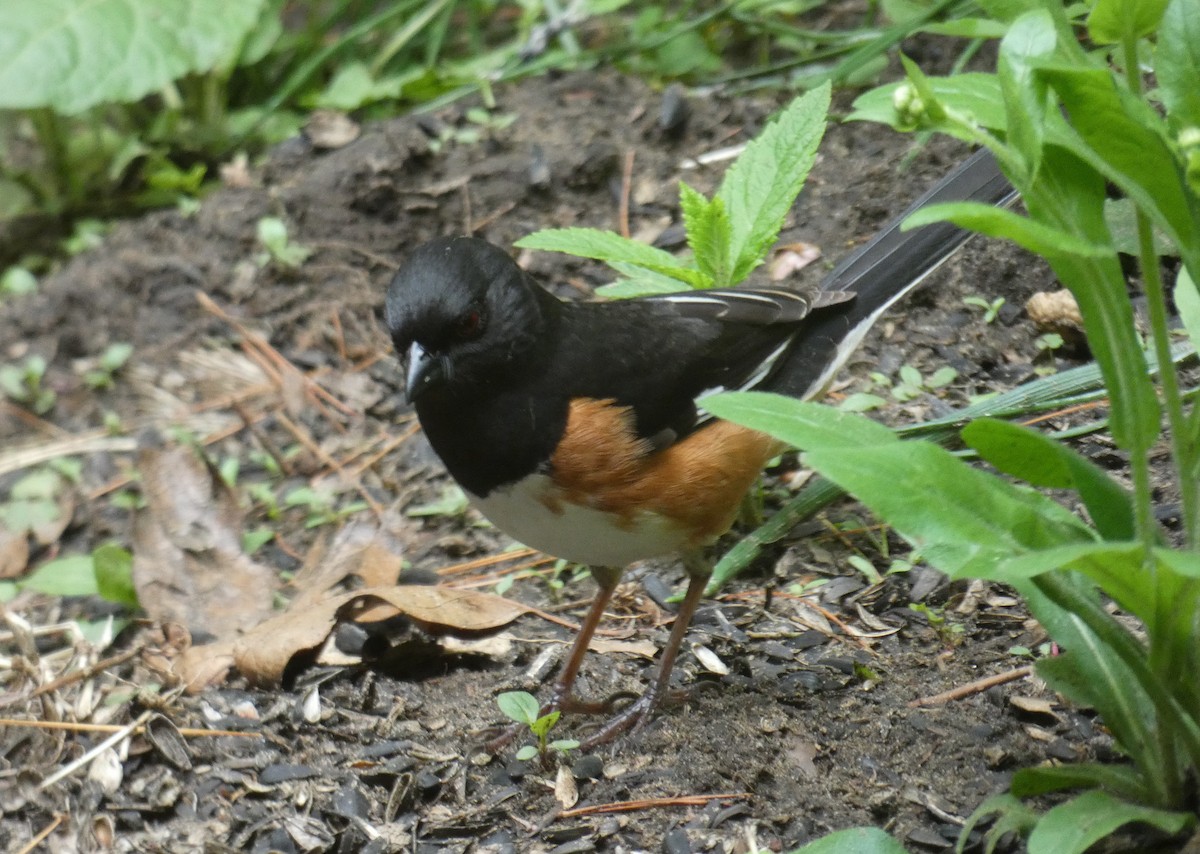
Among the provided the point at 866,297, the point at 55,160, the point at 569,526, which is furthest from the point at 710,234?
the point at 55,160

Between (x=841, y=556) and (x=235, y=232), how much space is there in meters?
2.86

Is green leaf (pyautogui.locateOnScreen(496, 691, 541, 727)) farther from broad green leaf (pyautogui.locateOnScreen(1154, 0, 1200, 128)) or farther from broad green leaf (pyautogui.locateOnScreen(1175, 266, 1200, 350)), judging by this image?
broad green leaf (pyautogui.locateOnScreen(1154, 0, 1200, 128))

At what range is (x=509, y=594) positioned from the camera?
350cm

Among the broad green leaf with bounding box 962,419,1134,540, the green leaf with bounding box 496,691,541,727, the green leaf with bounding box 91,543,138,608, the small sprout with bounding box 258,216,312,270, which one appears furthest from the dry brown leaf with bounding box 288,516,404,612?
the broad green leaf with bounding box 962,419,1134,540

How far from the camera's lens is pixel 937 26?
191cm

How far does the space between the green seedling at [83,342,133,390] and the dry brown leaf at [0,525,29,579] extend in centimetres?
76

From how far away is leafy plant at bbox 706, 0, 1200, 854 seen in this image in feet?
5.34

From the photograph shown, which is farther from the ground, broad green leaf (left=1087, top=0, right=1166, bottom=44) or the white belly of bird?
broad green leaf (left=1087, top=0, right=1166, bottom=44)

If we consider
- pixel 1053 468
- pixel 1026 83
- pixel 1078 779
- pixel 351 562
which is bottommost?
pixel 351 562

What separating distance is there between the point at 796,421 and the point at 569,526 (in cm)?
109

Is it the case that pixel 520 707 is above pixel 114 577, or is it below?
above

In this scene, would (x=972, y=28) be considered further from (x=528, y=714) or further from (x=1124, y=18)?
(x=528, y=714)

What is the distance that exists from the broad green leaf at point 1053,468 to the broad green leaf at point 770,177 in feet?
4.34

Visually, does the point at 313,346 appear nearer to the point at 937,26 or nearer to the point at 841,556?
the point at 841,556
